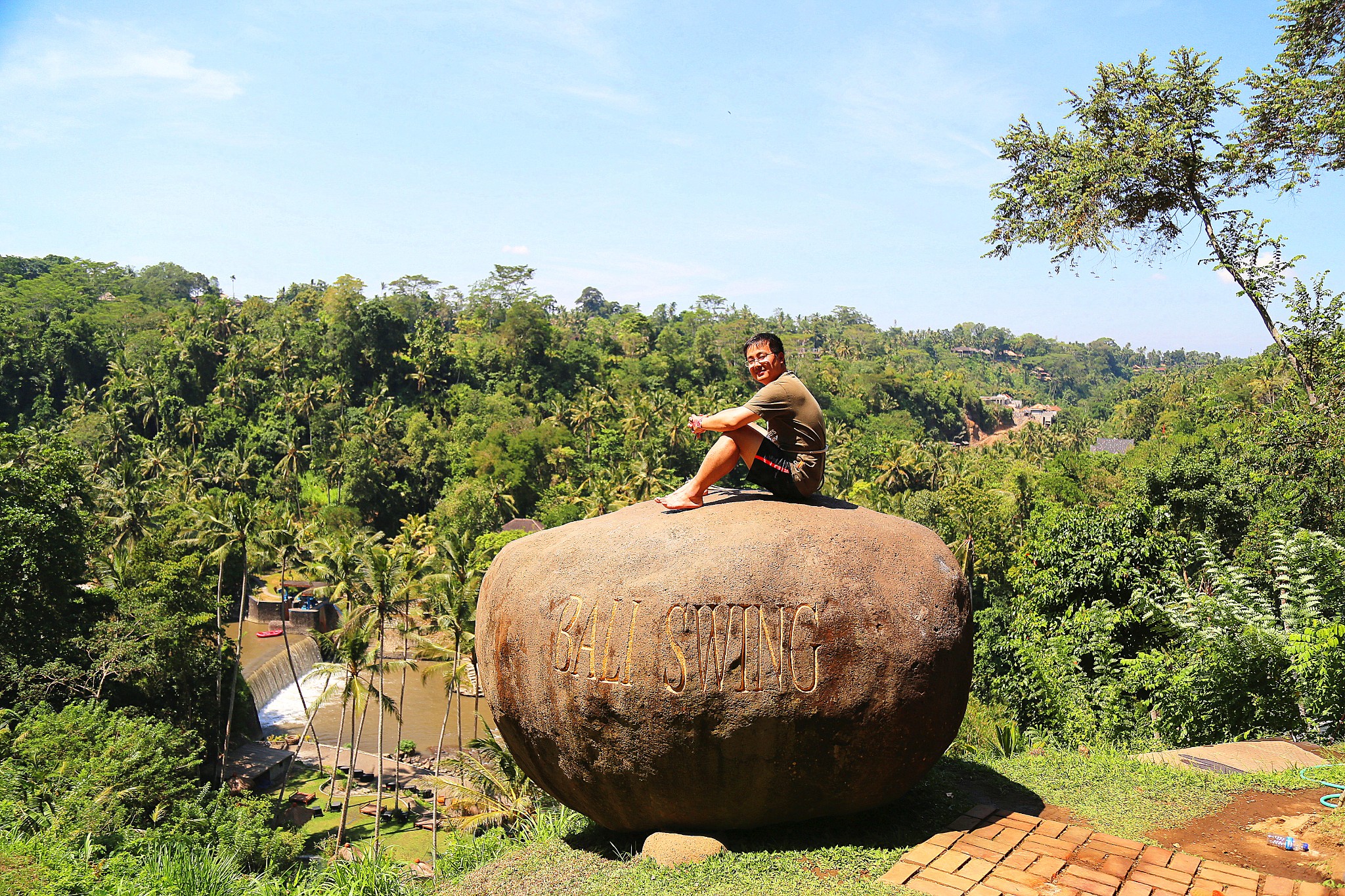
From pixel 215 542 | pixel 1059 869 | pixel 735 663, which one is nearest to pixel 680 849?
pixel 735 663

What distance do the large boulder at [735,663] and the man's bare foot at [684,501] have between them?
6.6 inches

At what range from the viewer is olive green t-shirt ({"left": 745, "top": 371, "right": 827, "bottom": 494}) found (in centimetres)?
723

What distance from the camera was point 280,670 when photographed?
36594 mm

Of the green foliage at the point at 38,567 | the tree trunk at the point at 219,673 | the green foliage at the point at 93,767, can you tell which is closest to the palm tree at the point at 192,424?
the tree trunk at the point at 219,673

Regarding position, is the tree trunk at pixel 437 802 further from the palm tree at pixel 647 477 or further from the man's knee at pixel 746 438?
the palm tree at pixel 647 477

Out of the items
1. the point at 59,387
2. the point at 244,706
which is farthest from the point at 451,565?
the point at 59,387

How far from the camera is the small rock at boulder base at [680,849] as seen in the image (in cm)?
671

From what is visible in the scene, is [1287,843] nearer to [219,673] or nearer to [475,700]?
[219,673]

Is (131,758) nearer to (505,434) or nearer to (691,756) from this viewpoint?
(691,756)

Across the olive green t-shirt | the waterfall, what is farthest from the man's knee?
the waterfall

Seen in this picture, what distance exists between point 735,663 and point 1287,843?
4221 millimetres

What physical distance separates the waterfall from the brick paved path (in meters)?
31.9

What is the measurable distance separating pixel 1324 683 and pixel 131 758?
20.9 meters

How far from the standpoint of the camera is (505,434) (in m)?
58.0
